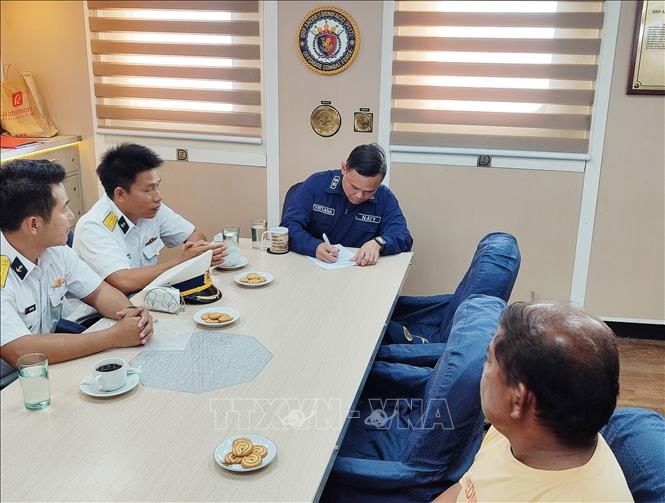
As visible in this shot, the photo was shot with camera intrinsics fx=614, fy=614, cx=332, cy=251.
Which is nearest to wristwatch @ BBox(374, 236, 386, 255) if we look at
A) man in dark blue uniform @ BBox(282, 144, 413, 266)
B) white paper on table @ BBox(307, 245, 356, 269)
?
man in dark blue uniform @ BBox(282, 144, 413, 266)

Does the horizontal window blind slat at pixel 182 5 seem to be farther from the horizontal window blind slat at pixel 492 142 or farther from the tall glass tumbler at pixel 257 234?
the tall glass tumbler at pixel 257 234

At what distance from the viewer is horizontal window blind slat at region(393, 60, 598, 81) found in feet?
9.96

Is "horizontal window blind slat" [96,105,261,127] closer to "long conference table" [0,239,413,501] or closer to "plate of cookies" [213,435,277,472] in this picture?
"long conference table" [0,239,413,501]

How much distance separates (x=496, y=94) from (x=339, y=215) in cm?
114

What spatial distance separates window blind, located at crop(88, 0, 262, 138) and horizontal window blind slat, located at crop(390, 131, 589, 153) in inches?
33.7

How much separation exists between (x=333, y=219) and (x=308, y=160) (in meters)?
0.85

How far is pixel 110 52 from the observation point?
3.53m

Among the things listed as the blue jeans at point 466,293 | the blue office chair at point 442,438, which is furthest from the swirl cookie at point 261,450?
the blue jeans at point 466,293

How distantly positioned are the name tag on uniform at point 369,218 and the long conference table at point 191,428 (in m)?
0.89

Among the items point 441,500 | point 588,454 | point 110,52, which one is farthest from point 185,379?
point 110,52

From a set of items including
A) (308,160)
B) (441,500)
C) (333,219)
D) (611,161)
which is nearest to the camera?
(441,500)

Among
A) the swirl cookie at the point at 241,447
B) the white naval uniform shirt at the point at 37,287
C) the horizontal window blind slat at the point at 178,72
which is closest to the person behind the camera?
the swirl cookie at the point at 241,447

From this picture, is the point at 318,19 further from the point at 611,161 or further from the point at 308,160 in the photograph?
the point at 611,161

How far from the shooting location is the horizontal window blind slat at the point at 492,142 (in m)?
3.15
